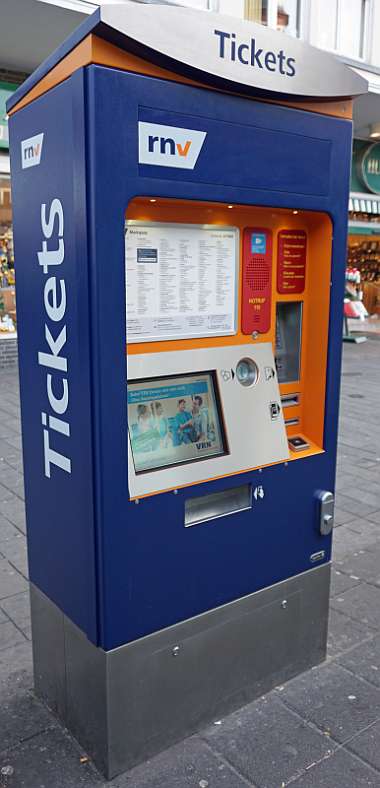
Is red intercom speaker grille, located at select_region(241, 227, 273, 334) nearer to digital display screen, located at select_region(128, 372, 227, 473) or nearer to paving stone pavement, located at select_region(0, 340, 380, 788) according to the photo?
digital display screen, located at select_region(128, 372, 227, 473)

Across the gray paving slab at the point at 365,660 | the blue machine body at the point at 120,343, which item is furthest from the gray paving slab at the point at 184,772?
the gray paving slab at the point at 365,660

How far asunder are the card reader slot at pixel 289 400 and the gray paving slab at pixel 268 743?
4.29ft

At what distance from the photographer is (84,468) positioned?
7.43ft

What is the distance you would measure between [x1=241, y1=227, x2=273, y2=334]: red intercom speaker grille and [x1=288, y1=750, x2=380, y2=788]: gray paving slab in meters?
1.71

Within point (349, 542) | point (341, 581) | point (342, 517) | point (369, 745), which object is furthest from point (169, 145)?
point (342, 517)

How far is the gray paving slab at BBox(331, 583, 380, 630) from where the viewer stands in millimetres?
3551

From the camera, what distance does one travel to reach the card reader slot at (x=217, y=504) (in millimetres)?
2549

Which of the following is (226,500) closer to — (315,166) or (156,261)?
(156,261)

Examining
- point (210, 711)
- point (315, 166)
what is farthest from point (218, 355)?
point (210, 711)

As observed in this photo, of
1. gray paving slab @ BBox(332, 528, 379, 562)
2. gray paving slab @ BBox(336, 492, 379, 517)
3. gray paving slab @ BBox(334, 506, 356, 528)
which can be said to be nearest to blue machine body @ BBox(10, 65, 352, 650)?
gray paving slab @ BBox(332, 528, 379, 562)

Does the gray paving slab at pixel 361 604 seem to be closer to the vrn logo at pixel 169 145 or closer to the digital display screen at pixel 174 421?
the digital display screen at pixel 174 421

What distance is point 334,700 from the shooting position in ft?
9.41

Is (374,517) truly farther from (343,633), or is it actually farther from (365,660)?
(365,660)

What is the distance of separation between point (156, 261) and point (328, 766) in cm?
200
